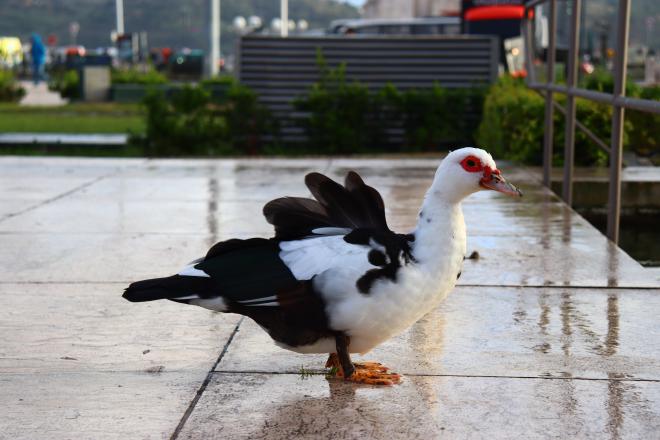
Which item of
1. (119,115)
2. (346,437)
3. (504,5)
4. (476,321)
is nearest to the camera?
(346,437)

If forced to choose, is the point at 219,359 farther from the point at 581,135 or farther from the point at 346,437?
the point at 581,135

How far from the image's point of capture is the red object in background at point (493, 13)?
22663mm

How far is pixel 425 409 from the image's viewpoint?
3.33 metres

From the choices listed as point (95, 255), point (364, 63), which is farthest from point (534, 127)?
point (95, 255)

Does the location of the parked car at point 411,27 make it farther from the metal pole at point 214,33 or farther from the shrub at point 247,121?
the shrub at point 247,121

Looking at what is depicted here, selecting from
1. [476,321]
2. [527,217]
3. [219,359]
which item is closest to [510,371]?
[476,321]

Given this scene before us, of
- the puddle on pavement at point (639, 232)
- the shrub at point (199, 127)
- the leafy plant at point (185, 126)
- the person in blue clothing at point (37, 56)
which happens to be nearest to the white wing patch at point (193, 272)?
the puddle on pavement at point (639, 232)

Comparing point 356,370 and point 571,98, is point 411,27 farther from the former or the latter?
point 356,370

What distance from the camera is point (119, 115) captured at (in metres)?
20.2

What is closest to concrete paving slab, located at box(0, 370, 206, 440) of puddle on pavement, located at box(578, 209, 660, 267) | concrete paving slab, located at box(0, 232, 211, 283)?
concrete paving slab, located at box(0, 232, 211, 283)

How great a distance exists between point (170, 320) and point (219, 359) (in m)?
0.66

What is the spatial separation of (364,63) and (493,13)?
10.8 metres

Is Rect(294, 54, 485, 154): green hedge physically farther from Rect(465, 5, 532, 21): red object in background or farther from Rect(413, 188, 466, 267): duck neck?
Rect(465, 5, 532, 21): red object in background

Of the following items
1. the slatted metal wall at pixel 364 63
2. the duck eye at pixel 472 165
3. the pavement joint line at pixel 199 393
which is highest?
the slatted metal wall at pixel 364 63
